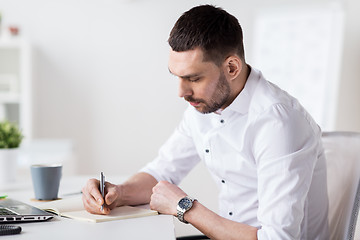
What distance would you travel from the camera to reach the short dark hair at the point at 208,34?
1374mm

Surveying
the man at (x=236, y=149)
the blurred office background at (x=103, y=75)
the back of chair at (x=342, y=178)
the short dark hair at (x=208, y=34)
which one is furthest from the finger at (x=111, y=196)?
the blurred office background at (x=103, y=75)

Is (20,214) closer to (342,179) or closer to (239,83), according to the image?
(239,83)

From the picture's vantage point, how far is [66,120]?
452 centimetres

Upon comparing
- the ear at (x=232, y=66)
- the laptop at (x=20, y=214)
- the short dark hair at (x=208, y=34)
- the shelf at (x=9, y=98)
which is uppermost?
the short dark hair at (x=208, y=34)

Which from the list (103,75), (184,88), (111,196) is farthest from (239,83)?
(103,75)

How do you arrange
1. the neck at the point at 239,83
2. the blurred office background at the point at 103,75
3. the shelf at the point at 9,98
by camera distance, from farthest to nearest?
the blurred office background at the point at 103,75 → the shelf at the point at 9,98 → the neck at the point at 239,83

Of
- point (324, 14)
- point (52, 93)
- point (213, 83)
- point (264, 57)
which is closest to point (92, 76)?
point (52, 93)

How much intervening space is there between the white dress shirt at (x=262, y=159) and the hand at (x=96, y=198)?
0.32 m

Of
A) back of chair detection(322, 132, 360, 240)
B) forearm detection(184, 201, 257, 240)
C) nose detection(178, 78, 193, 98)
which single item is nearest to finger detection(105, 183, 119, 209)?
forearm detection(184, 201, 257, 240)

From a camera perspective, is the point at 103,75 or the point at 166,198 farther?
the point at 103,75

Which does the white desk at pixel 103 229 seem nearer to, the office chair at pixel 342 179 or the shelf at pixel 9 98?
the office chair at pixel 342 179

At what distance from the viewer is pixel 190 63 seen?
1376 mm

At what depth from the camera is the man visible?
1.27 metres

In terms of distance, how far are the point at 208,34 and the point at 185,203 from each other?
484mm
